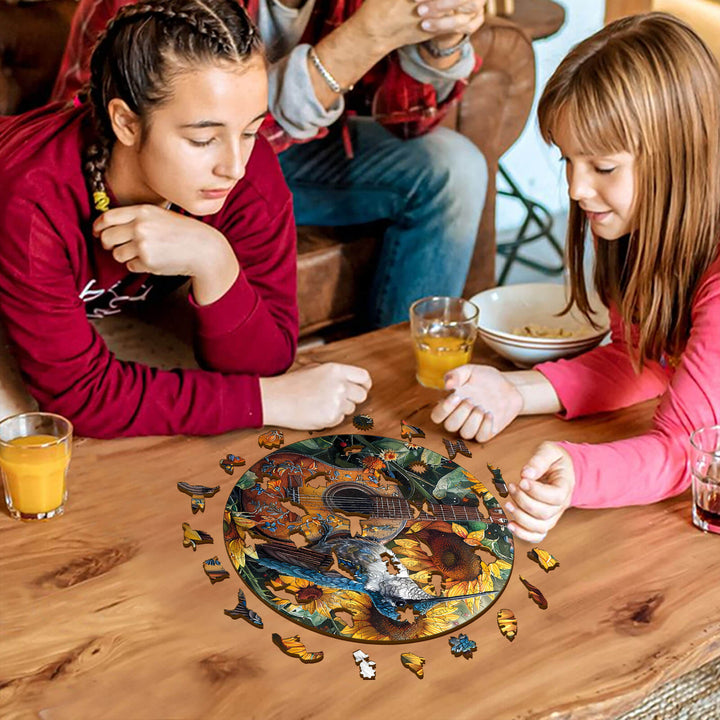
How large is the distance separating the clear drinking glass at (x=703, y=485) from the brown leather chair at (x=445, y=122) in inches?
40.5

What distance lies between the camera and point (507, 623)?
1.01 metres

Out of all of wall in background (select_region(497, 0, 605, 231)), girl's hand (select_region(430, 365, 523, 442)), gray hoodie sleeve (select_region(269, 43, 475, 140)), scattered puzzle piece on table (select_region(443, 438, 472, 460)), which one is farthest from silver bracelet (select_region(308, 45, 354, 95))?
wall in background (select_region(497, 0, 605, 231))

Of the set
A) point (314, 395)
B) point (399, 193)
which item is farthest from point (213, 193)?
point (399, 193)

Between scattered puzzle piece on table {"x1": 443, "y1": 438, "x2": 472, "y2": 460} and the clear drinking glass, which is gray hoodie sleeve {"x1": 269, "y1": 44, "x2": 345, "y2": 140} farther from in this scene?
the clear drinking glass

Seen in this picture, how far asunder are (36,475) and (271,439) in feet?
1.02

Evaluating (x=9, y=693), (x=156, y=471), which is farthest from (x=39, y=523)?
(x=9, y=693)

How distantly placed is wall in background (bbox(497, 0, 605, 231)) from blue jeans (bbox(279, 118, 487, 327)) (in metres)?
1.37

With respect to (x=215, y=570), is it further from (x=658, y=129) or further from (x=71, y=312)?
(x=658, y=129)

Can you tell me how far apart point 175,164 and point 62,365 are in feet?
0.99

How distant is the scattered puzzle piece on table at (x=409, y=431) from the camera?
4.42ft

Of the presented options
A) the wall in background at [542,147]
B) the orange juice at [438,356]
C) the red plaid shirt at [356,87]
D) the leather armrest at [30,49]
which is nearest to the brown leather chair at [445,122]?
the leather armrest at [30,49]

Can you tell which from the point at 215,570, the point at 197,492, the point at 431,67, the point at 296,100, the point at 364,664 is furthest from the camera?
the point at 431,67

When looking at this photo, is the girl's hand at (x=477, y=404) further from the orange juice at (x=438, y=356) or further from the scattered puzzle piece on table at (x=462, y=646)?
the scattered puzzle piece on table at (x=462, y=646)

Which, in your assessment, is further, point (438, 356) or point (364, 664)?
point (438, 356)
